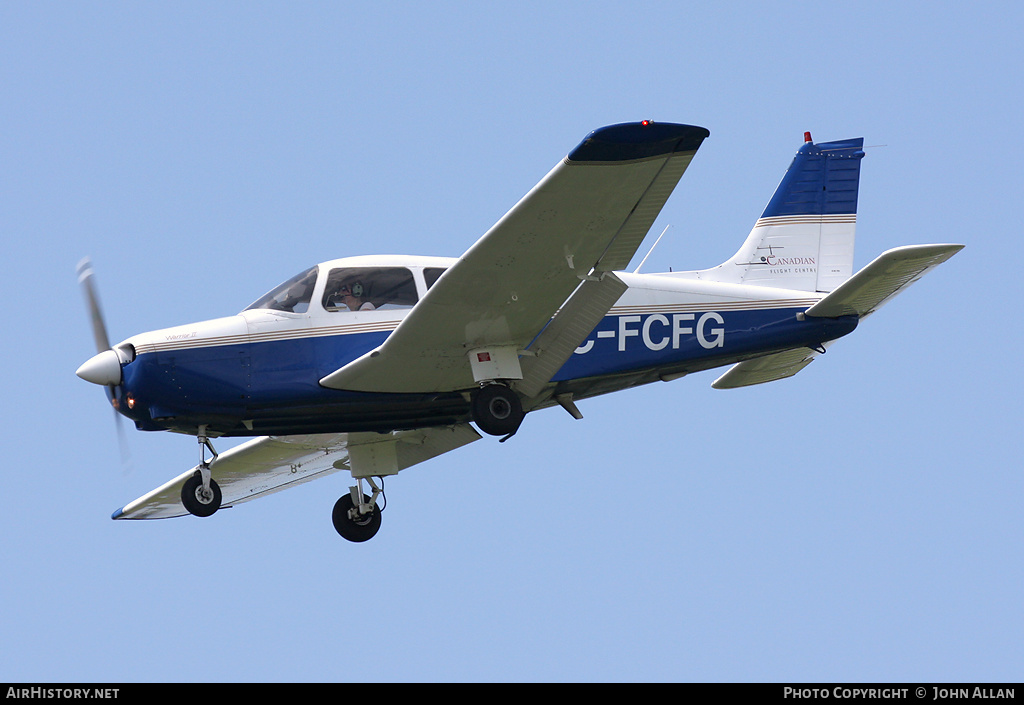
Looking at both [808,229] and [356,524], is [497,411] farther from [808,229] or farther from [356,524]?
[808,229]

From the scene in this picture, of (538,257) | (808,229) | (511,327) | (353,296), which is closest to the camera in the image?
(538,257)

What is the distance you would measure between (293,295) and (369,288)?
0.77 meters

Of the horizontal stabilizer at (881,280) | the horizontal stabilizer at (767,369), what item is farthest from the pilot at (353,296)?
the horizontal stabilizer at (881,280)

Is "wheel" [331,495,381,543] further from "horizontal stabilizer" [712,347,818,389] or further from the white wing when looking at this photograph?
"horizontal stabilizer" [712,347,818,389]

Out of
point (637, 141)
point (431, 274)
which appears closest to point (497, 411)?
point (431, 274)

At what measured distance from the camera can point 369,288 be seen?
516 inches

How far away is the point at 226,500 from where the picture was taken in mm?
17156

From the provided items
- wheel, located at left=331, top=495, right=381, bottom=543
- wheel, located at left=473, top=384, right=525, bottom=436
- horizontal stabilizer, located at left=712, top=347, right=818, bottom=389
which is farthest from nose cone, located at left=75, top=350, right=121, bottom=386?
horizontal stabilizer, located at left=712, top=347, right=818, bottom=389

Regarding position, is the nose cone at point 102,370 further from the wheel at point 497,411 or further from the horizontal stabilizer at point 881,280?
the horizontal stabilizer at point 881,280

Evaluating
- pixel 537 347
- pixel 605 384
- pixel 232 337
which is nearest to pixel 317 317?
pixel 232 337

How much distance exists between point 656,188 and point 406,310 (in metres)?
3.27
